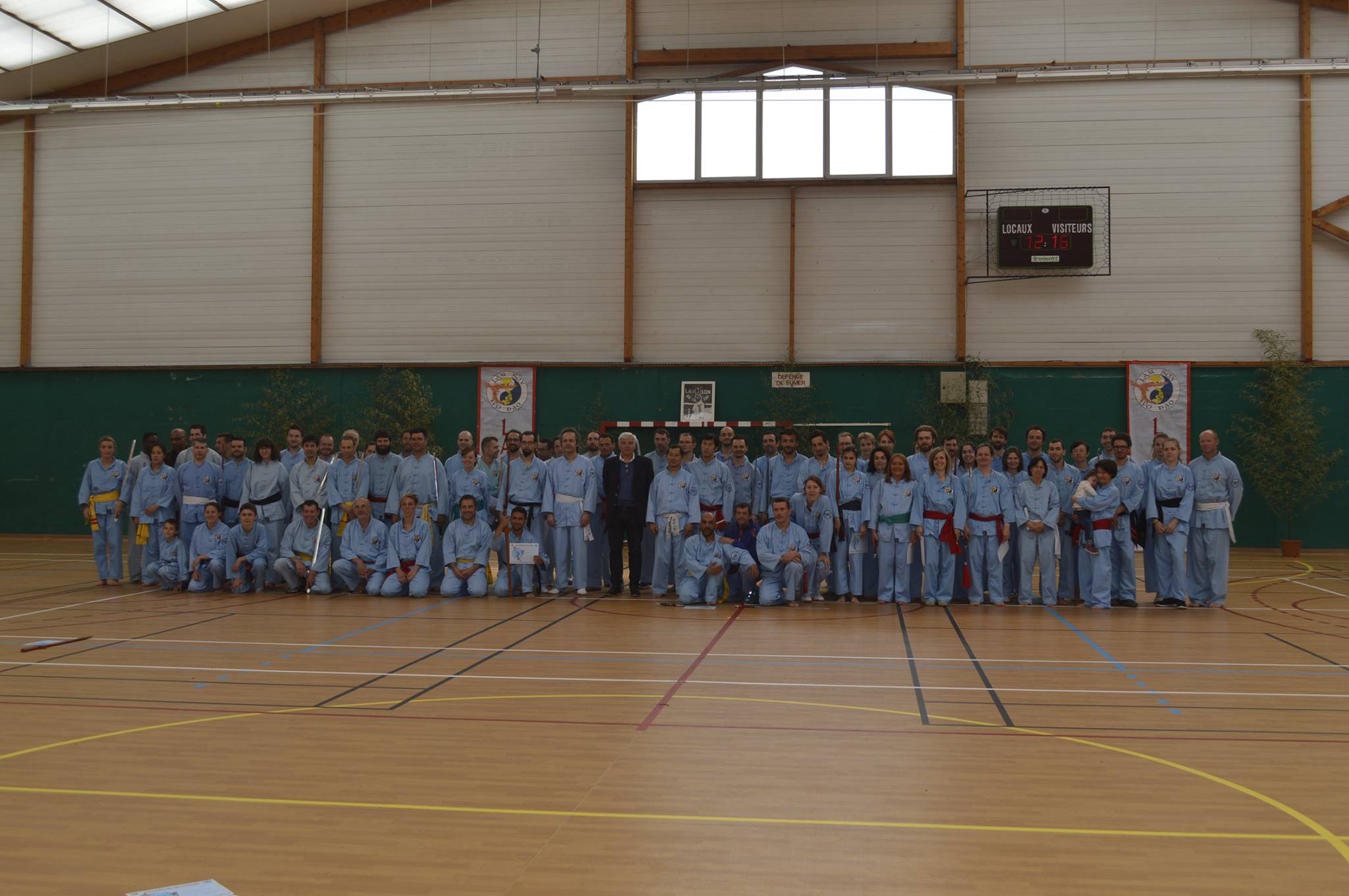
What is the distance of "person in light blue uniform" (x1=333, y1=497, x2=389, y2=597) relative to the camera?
37.7ft

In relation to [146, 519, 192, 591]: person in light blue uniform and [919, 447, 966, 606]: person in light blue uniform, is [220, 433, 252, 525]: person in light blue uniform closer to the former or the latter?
[146, 519, 192, 591]: person in light blue uniform

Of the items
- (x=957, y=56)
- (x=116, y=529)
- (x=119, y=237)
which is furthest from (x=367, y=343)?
(x=957, y=56)

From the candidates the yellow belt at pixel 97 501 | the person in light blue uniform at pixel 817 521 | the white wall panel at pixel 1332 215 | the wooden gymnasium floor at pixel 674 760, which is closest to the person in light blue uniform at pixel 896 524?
the person in light blue uniform at pixel 817 521

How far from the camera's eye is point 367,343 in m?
18.1

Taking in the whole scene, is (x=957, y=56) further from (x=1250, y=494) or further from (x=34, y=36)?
(x=34, y=36)

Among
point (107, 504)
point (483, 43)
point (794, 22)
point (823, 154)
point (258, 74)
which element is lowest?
point (107, 504)

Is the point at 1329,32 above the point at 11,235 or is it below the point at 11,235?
above

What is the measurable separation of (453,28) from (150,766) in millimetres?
15875

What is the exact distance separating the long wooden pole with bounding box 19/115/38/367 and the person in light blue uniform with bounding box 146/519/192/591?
9583mm

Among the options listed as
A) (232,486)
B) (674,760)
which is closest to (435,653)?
(674,760)

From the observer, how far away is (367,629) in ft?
29.5

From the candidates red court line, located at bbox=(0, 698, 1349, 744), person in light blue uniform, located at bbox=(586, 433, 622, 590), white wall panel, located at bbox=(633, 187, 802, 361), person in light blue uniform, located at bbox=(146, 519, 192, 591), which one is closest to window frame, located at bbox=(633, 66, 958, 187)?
white wall panel, located at bbox=(633, 187, 802, 361)

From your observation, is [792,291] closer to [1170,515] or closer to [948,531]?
[948,531]

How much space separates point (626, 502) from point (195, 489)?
506 centimetres
